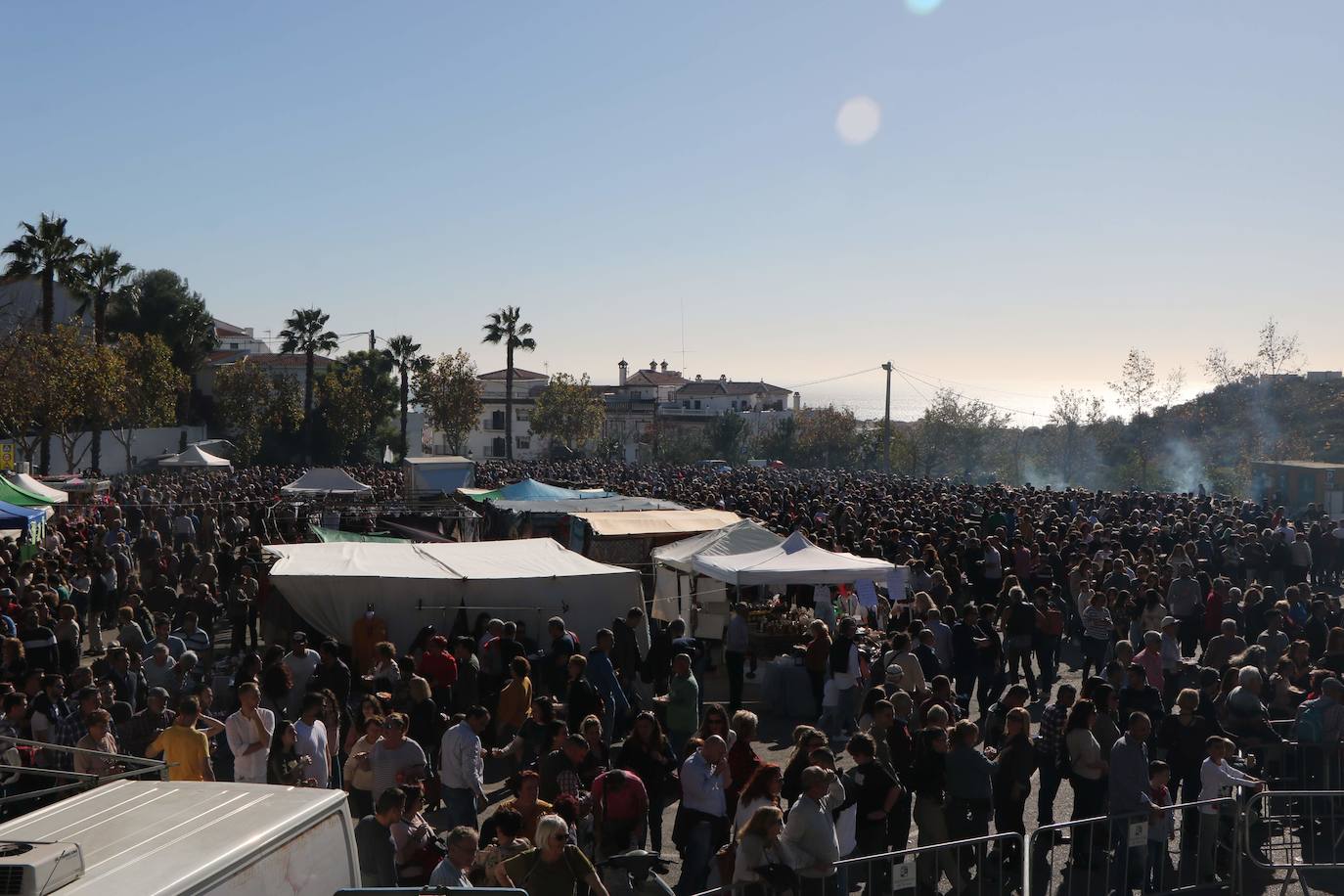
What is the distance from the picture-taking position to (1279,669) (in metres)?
A: 10.5

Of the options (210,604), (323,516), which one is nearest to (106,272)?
(323,516)

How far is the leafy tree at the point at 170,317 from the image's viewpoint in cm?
6456

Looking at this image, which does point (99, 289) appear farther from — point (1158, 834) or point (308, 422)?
point (1158, 834)

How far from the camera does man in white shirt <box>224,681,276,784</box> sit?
7.88 metres

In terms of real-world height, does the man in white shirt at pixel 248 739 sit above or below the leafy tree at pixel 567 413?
below

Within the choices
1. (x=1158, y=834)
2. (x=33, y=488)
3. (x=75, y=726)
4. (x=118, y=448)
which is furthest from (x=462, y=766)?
(x=118, y=448)

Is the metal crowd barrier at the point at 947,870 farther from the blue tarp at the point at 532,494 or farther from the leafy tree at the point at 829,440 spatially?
the leafy tree at the point at 829,440

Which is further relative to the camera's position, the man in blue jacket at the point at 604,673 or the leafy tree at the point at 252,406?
the leafy tree at the point at 252,406

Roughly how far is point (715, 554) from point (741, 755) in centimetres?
761

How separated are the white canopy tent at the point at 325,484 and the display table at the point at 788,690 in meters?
19.5

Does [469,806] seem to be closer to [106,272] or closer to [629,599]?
[629,599]

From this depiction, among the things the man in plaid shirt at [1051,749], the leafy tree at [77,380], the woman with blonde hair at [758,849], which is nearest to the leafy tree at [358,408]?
the leafy tree at [77,380]

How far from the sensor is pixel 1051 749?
8445 mm

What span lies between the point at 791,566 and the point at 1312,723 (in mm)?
6363
